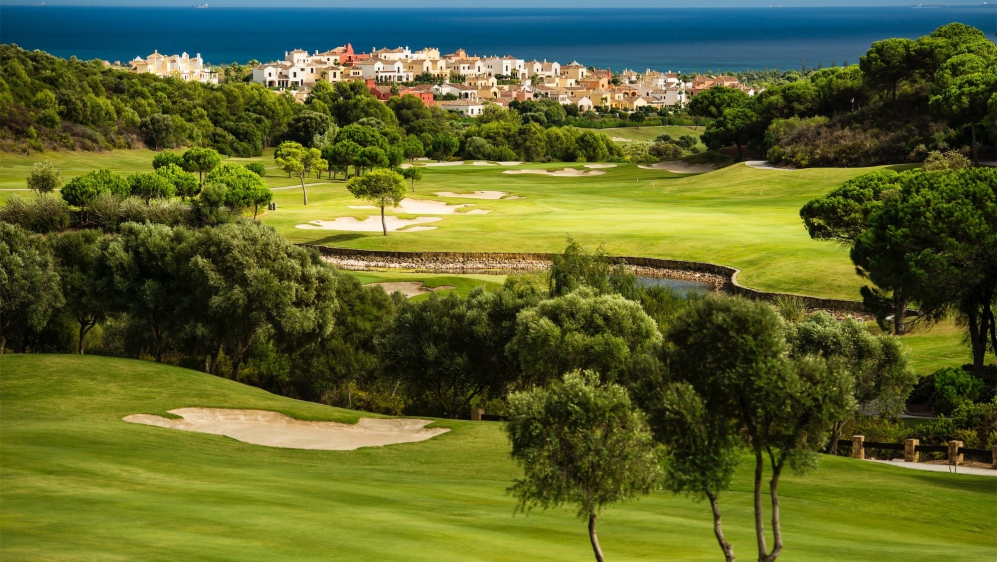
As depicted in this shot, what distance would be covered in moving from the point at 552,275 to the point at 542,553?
28745mm

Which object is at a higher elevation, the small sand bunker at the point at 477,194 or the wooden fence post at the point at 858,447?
the small sand bunker at the point at 477,194

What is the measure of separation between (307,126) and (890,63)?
7881 cm

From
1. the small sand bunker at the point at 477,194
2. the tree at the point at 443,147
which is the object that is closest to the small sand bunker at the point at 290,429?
the small sand bunker at the point at 477,194

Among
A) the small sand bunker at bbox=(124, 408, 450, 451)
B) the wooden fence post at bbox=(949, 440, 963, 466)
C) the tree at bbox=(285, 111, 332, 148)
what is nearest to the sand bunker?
the tree at bbox=(285, 111, 332, 148)

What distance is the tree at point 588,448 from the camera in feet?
50.6

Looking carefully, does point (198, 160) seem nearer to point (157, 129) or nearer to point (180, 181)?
point (180, 181)

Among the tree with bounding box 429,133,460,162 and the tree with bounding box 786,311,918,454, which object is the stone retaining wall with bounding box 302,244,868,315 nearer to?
the tree with bounding box 786,311,918,454

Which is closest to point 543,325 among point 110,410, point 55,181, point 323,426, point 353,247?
point 323,426

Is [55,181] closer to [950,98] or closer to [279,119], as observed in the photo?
[950,98]

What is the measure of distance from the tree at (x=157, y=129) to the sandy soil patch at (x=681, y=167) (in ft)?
197

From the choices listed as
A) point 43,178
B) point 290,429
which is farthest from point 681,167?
point 290,429

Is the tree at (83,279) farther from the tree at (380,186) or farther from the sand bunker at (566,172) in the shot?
the sand bunker at (566,172)

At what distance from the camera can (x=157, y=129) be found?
138250 millimetres

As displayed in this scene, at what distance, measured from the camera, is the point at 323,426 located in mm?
31422
